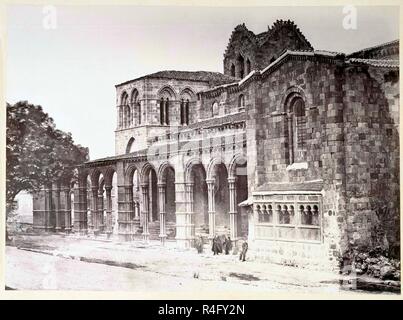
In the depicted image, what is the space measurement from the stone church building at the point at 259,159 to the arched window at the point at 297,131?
0.06ft

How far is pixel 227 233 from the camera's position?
10.3m

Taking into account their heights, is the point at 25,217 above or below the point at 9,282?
above

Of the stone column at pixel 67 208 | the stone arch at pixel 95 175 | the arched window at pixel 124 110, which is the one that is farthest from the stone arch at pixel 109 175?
the arched window at pixel 124 110

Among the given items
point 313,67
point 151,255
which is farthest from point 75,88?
point 313,67

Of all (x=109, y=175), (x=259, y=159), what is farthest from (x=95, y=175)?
(x=259, y=159)

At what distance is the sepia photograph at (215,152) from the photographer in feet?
31.1

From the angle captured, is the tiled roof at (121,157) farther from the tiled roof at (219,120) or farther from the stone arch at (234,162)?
the stone arch at (234,162)

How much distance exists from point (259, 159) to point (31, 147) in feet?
11.7

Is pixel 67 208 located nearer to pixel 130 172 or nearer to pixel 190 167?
pixel 130 172

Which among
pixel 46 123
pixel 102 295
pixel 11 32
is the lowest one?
pixel 102 295

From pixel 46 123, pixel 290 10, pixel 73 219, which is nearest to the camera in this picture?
pixel 290 10

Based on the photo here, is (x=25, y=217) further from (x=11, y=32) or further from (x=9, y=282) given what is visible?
(x=11, y=32)

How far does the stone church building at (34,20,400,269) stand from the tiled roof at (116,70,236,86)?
1.1 inches

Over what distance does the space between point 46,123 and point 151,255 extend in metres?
2.65
